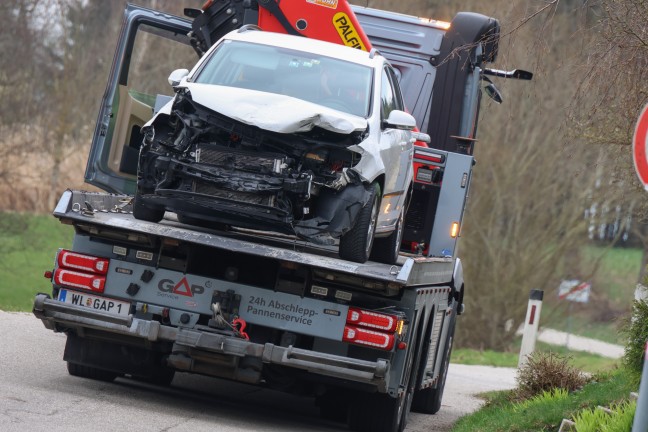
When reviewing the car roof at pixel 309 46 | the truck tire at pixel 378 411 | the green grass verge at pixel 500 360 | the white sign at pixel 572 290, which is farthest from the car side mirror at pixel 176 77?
the white sign at pixel 572 290

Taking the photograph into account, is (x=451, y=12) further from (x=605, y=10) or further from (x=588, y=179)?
(x=605, y=10)

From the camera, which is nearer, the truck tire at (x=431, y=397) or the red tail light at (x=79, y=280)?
the red tail light at (x=79, y=280)

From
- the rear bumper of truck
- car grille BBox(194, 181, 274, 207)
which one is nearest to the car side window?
car grille BBox(194, 181, 274, 207)

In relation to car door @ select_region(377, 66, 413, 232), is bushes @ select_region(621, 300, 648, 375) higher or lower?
lower

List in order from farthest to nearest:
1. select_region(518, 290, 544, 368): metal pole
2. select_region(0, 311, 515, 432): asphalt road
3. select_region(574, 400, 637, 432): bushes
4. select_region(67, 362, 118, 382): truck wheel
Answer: select_region(518, 290, 544, 368): metal pole < select_region(67, 362, 118, 382): truck wheel < select_region(0, 311, 515, 432): asphalt road < select_region(574, 400, 637, 432): bushes

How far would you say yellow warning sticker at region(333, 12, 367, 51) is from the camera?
13.1 m

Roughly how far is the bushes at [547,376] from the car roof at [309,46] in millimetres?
3378

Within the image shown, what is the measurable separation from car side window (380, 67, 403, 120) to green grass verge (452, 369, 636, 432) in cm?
275

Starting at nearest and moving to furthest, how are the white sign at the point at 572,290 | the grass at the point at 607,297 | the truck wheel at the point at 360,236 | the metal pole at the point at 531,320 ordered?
1. the truck wheel at the point at 360,236
2. the metal pole at the point at 531,320
3. the white sign at the point at 572,290
4. the grass at the point at 607,297

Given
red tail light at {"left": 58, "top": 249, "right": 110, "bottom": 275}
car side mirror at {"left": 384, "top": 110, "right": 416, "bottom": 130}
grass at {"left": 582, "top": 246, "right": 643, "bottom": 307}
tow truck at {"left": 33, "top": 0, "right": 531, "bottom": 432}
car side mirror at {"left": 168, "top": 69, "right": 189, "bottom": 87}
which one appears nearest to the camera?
tow truck at {"left": 33, "top": 0, "right": 531, "bottom": 432}

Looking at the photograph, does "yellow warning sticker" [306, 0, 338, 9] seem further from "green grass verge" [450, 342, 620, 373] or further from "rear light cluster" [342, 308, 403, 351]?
"green grass verge" [450, 342, 620, 373]

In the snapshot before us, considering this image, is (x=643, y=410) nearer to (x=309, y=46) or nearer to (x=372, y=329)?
(x=372, y=329)

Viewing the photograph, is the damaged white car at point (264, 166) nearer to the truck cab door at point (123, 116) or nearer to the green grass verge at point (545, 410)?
the green grass verge at point (545, 410)

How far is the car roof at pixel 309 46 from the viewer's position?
1127cm
